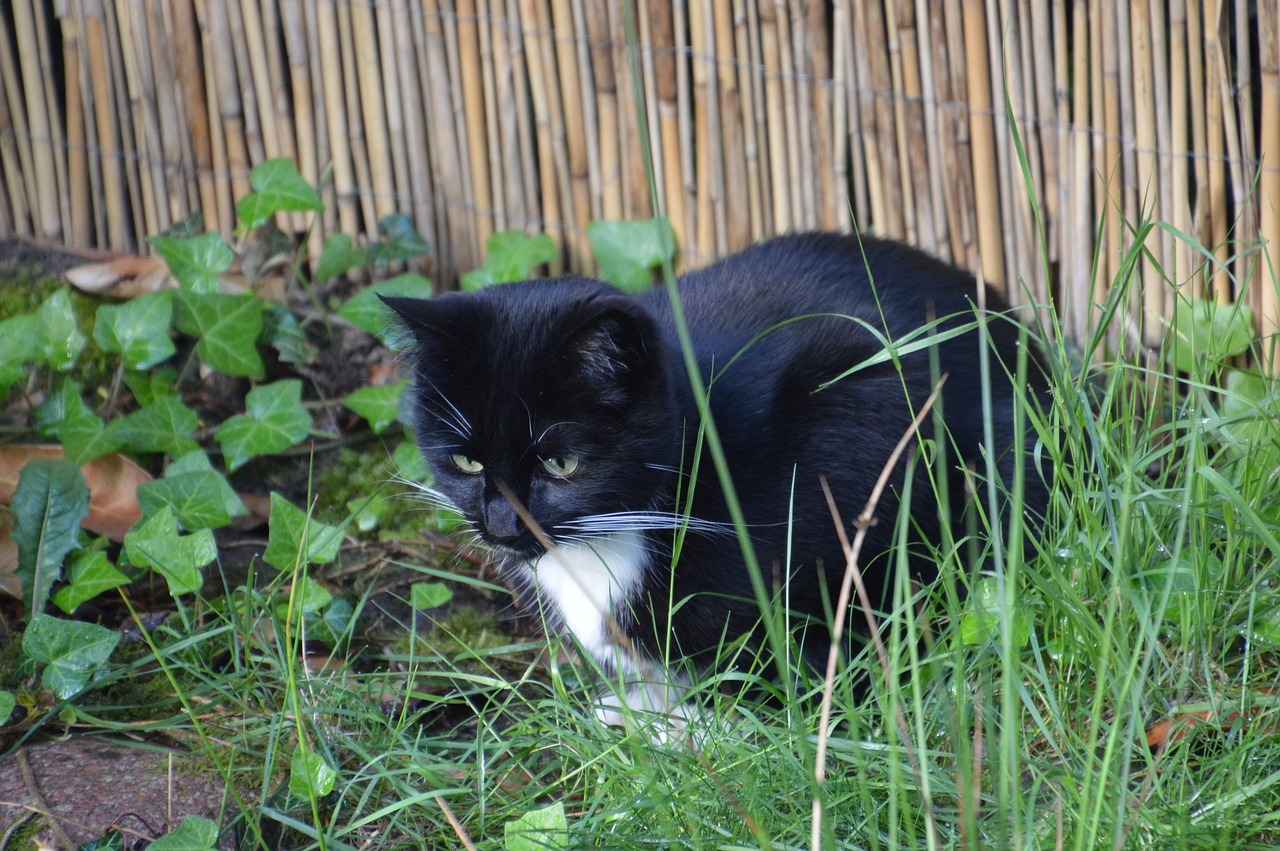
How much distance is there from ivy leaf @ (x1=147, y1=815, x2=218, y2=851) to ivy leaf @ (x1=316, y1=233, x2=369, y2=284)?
1.43m

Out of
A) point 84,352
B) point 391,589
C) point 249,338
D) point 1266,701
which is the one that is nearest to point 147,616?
point 391,589

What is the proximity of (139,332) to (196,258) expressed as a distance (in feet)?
0.75

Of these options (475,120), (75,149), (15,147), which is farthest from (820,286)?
(15,147)

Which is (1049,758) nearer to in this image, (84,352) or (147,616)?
(147,616)

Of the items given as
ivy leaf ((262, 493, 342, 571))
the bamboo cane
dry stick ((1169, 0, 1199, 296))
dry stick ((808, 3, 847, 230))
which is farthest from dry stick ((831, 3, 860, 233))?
the bamboo cane

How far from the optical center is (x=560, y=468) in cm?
162

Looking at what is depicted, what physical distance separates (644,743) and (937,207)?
56.5 inches

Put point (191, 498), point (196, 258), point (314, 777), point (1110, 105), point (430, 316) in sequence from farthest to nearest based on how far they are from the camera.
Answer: point (196, 258) → point (1110, 105) → point (191, 498) → point (430, 316) → point (314, 777)

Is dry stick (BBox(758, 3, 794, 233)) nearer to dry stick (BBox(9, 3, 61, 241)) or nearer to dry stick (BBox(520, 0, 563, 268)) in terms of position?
dry stick (BBox(520, 0, 563, 268))

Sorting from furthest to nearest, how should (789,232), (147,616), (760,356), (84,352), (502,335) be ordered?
1. (84,352)
2. (789,232)
3. (147,616)
4. (760,356)
5. (502,335)

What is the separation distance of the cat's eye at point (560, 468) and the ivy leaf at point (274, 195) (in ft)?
3.45

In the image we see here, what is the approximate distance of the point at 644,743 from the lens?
1.37 metres

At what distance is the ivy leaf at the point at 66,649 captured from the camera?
5.44 ft

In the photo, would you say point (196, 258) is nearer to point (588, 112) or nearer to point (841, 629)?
point (588, 112)
